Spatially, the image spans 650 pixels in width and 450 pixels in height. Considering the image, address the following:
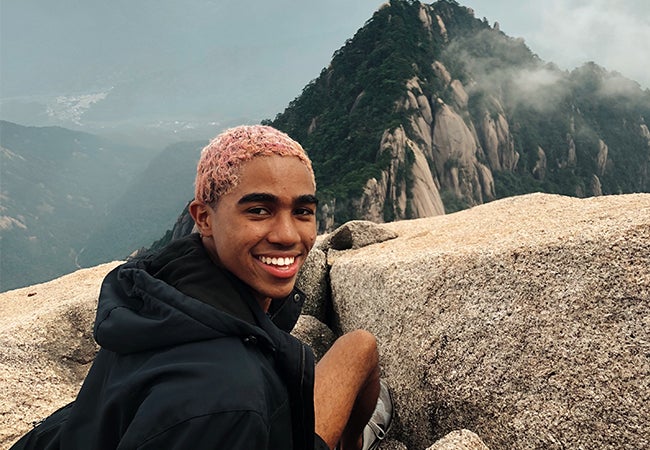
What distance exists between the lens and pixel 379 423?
488 cm

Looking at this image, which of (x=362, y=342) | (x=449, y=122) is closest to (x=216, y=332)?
(x=362, y=342)

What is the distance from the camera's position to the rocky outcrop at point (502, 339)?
14.6 feet

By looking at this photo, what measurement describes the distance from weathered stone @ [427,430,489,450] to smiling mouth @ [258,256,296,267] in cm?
296

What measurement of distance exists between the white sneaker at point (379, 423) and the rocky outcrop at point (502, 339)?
613mm

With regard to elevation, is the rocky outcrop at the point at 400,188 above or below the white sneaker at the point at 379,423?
below

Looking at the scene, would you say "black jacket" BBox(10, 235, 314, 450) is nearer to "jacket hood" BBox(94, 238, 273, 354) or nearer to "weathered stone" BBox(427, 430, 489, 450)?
"jacket hood" BBox(94, 238, 273, 354)

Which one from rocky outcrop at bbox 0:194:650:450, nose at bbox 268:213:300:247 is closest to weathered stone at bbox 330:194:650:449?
rocky outcrop at bbox 0:194:650:450

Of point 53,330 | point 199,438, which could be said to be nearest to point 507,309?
point 199,438

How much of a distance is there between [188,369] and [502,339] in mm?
4263

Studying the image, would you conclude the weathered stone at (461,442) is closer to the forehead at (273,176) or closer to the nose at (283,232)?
the nose at (283,232)

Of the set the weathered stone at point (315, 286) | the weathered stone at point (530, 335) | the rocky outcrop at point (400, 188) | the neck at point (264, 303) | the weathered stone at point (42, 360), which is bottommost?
the rocky outcrop at point (400, 188)

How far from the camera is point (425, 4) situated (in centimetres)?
9850

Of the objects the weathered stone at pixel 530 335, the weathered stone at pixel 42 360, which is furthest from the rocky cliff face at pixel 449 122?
the weathered stone at pixel 530 335

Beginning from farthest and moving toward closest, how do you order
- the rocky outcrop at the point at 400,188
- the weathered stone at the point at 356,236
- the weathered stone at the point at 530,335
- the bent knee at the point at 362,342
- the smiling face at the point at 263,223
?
the rocky outcrop at the point at 400,188 → the weathered stone at the point at 356,236 → the weathered stone at the point at 530,335 → the bent knee at the point at 362,342 → the smiling face at the point at 263,223
